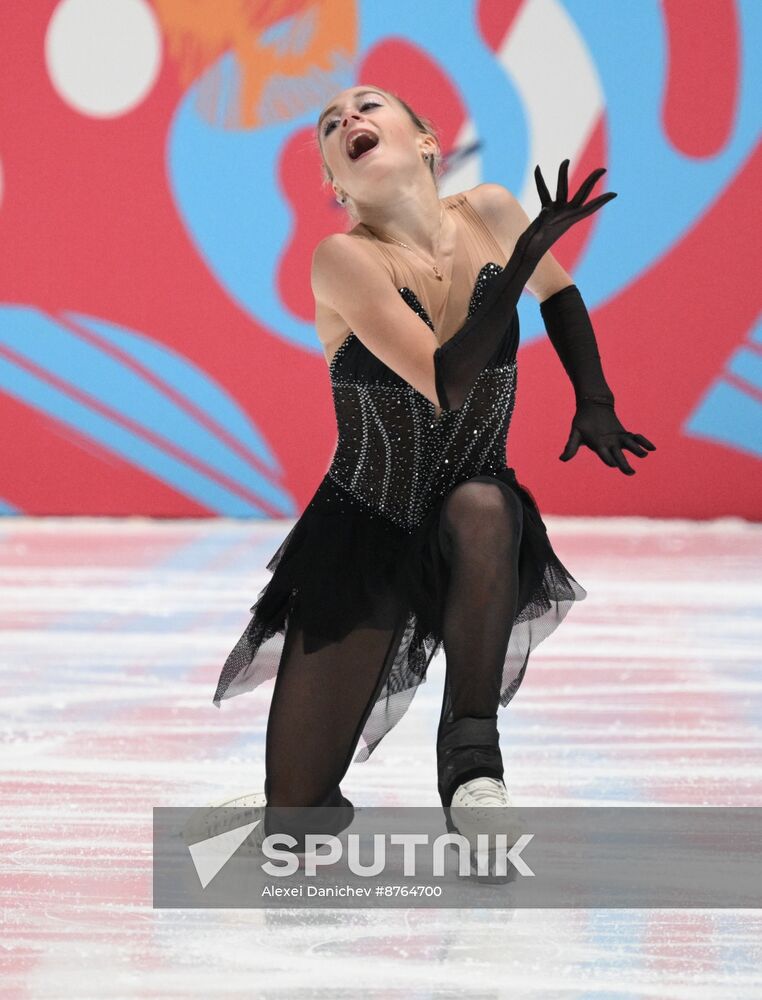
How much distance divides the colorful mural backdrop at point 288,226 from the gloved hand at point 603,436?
12.1 feet

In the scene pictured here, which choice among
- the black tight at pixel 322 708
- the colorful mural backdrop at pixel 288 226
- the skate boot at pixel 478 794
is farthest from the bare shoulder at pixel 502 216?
the colorful mural backdrop at pixel 288 226

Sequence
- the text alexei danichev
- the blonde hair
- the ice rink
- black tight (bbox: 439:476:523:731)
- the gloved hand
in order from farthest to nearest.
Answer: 1. the blonde hair
2. the gloved hand
3. black tight (bbox: 439:476:523:731)
4. the text alexei danichev
5. the ice rink

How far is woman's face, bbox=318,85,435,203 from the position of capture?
186cm

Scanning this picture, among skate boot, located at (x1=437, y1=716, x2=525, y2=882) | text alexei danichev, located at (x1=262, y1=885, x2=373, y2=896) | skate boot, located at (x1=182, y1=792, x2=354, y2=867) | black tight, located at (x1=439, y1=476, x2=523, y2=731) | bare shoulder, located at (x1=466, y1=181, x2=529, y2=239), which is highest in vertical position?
bare shoulder, located at (x1=466, y1=181, x2=529, y2=239)

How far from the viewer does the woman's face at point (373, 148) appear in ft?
6.09

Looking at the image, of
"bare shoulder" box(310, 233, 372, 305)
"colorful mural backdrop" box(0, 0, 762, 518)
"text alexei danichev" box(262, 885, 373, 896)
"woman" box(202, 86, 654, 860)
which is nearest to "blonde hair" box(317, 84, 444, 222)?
"woman" box(202, 86, 654, 860)

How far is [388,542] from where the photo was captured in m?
1.83

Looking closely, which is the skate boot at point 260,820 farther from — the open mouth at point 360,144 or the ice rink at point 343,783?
the open mouth at point 360,144

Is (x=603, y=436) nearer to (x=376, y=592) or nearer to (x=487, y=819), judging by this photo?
(x=376, y=592)

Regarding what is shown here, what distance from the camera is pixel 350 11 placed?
18.0 feet

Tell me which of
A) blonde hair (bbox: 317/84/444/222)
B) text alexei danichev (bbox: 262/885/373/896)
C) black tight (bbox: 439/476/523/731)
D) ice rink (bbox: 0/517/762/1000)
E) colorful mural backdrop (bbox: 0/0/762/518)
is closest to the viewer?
ice rink (bbox: 0/517/762/1000)

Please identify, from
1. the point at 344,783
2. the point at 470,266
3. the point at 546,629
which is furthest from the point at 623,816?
the point at 470,266

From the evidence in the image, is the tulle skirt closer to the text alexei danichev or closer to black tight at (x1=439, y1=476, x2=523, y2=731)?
black tight at (x1=439, y1=476, x2=523, y2=731)

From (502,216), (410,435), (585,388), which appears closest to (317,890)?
(410,435)
